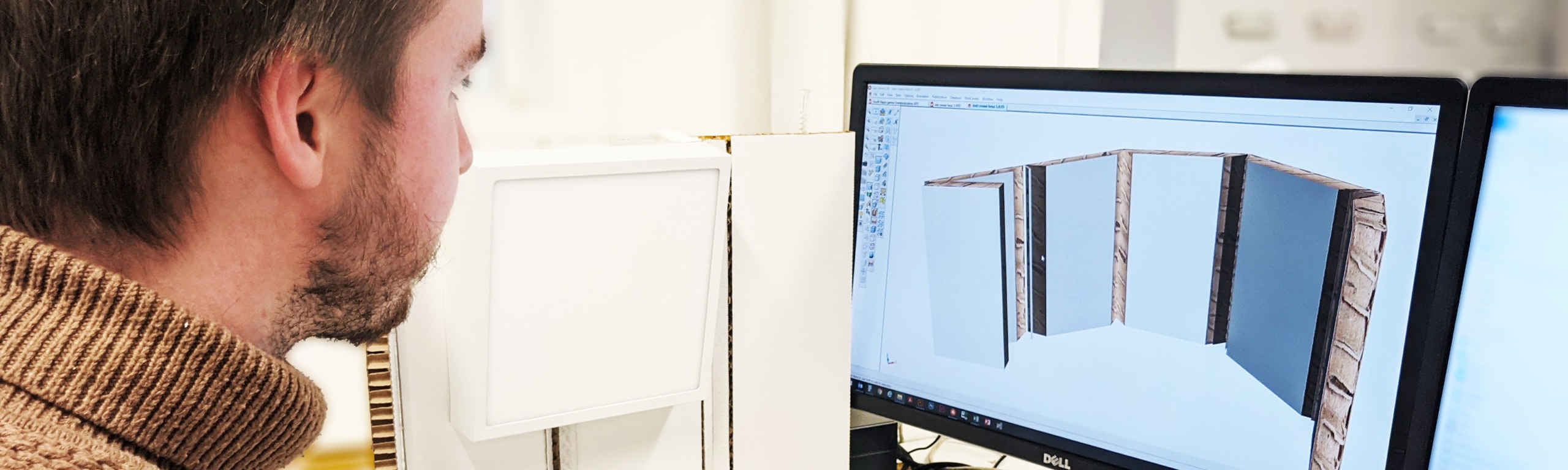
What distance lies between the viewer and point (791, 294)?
2.45ft

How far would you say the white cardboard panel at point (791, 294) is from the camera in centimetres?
73

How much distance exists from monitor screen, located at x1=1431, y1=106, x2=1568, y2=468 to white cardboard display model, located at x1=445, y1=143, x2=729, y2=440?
461 mm

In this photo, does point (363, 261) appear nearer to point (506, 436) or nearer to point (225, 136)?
point (225, 136)

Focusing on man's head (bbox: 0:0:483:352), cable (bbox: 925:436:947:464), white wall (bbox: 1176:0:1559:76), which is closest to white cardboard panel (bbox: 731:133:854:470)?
cable (bbox: 925:436:947:464)

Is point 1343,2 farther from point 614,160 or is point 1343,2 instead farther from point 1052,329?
point 614,160

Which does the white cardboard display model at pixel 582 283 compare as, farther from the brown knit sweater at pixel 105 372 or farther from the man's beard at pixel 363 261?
the brown knit sweater at pixel 105 372

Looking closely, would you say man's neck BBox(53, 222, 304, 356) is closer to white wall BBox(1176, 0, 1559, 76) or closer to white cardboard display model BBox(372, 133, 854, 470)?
white cardboard display model BBox(372, 133, 854, 470)

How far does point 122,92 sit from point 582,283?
312 mm

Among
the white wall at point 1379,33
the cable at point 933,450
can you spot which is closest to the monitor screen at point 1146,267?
the cable at point 933,450

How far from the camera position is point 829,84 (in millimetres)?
1156

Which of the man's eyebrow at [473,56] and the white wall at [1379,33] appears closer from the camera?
the man's eyebrow at [473,56]

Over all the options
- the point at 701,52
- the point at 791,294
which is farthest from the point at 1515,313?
the point at 701,52

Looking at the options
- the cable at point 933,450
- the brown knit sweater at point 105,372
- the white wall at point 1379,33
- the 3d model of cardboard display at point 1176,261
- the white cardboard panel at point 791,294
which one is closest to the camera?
the brown knit sweater at point 105,372

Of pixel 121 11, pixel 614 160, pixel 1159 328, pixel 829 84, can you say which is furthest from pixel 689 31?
pixel 121 11
